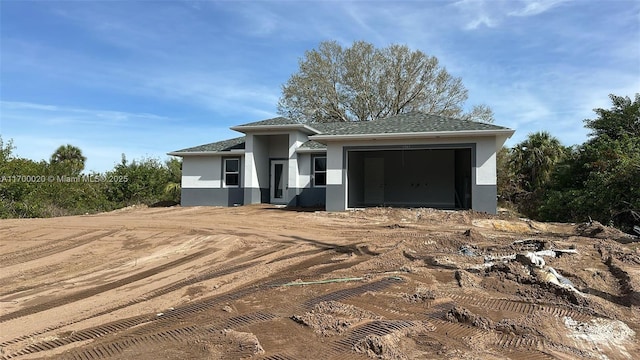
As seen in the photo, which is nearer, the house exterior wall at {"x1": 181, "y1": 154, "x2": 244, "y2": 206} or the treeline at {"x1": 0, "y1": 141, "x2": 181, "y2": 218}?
the treeline at {"x1": 0, "y1": 141, "x2": 181, "y2": 218}

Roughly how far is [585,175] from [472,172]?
19.5 ft

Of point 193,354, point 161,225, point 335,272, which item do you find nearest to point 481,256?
point 335,272

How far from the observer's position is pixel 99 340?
4.36 meters

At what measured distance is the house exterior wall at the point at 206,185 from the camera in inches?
896

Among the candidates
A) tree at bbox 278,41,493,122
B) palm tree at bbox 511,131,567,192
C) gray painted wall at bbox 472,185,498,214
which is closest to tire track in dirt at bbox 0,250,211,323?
gray painted wall at bbox 472,185,498,214

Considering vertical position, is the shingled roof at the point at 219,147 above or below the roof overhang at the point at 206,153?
above

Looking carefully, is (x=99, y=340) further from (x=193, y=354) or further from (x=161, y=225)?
(x=161, y=225)

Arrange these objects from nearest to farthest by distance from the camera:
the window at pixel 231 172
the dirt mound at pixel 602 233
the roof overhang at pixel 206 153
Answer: the dirt mound at pixel 602 233, the roof overhang at pixel 206 153, the window at pixel 231 172

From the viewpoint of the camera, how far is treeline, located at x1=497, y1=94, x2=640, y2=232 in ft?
50.4

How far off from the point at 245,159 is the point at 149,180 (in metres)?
8.25

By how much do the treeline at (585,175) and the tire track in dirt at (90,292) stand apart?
1393 centimetres

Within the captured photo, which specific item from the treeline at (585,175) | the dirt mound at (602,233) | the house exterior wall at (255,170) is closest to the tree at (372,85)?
the treeline at (585,175)

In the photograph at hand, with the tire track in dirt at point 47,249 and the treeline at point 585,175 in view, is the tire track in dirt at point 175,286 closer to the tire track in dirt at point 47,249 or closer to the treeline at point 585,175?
the tire track in dirt at point 47,249

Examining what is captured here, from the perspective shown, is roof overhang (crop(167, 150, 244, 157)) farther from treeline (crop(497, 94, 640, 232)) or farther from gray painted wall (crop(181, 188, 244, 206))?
treeline (crop(497, 94, 640, 232))
